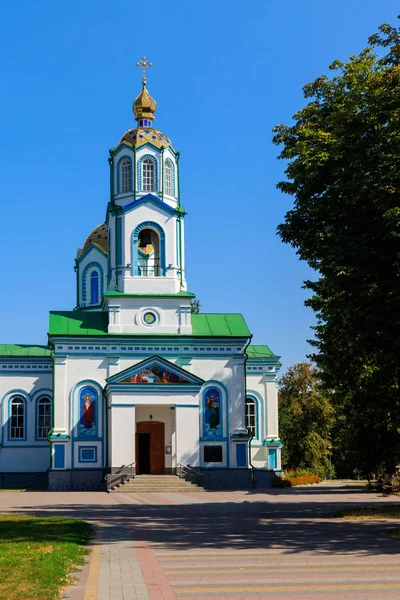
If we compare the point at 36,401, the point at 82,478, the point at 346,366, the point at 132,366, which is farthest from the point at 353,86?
the point at 36,401

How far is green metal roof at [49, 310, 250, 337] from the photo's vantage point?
39938 millimetres

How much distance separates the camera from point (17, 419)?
43.8 metres

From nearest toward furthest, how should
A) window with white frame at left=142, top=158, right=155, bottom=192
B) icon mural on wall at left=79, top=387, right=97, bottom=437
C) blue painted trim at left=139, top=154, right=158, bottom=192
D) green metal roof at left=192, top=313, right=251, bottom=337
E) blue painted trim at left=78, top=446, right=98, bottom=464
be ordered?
1. blue painted trim at left=78, top=446, right=98, bottom=464
2. icon mural on wall at left=79, top=387, right=97, bottom=437
3. green metal roof at left=192, top=313, right=251, bottom=337
4. blue painted trim at left=139, top=154, right=158, bottom=192
5. window with white frame at left=142, top=158, right=155, bottom=192

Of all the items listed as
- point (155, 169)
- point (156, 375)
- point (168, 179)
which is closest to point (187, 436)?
point (156, 375)

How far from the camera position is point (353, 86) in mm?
19094

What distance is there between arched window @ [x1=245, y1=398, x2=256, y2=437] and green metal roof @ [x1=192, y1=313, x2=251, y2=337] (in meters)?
4.39

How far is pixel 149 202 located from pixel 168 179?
1.99m

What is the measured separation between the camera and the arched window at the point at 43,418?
43.7 m

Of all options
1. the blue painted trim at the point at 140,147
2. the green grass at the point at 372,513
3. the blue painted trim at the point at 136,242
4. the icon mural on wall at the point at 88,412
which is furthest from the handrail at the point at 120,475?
the green grass at the point at 372,513

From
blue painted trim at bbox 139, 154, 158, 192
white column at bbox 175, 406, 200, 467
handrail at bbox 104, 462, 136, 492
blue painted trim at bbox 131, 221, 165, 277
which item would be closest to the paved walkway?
handrail at bbox 104, 462, 136, 492

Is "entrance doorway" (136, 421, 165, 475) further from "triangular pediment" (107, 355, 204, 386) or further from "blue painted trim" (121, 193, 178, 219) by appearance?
"blue painted trim" (121, 193, 178, 219)

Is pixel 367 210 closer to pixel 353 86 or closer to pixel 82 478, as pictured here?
pixel 353 86

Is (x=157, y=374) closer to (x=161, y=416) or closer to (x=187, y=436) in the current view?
(x=161, y=416)

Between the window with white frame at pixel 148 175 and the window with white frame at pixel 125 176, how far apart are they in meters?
0.73
